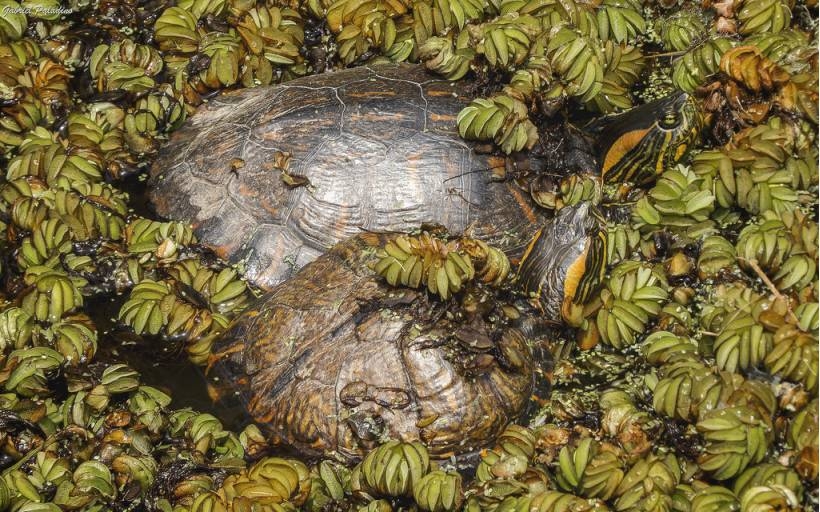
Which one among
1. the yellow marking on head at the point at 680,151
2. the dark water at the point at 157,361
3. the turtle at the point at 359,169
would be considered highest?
the turtle at the point at 359,169

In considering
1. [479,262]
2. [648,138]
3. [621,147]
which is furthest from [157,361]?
[648,138]

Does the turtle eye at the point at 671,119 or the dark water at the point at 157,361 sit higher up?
the turtle eye at the point at 671,119

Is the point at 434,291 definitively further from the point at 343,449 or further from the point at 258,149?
the point at 258,149

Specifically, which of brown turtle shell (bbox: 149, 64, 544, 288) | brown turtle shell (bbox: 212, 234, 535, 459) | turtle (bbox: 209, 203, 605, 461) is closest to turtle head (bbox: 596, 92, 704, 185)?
brown turtle shell (bbox: 149, 64, 544, 288)

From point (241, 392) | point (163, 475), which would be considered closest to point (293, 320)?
point (241, 392)

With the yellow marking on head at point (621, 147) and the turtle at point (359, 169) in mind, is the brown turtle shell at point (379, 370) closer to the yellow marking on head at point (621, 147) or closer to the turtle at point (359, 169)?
the turtle at point (359, 169)

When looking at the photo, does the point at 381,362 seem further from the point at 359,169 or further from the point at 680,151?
the point at 680,151

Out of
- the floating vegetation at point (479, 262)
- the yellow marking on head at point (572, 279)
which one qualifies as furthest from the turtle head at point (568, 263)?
the floating vegetation at point (479, 262)

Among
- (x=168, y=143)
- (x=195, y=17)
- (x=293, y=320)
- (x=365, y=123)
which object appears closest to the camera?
A: (x=293, y=320)
